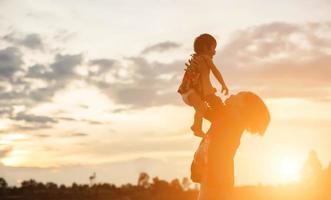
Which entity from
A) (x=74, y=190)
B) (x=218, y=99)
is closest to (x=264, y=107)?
(x=218, y=99)

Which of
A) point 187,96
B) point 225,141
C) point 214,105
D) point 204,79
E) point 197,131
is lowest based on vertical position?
point 225,141

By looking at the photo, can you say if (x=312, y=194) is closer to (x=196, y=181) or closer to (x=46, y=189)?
(x=46, y=189)

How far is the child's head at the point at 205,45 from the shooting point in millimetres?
12562

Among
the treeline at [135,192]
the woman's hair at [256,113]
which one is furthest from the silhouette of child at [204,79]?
the treeline at [135,192]

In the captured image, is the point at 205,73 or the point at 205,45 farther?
the point at 205,45

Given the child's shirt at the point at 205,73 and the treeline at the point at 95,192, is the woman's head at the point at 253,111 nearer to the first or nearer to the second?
the child's shirt at the point at 205,73

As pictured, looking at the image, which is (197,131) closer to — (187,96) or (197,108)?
(197,108)

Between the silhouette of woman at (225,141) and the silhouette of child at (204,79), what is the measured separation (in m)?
0.21

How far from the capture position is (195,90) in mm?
12508

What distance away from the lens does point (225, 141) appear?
12.5 metres

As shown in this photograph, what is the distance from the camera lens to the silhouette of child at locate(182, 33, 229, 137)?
12.4 m

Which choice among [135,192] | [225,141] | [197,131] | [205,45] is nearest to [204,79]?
[205,45]

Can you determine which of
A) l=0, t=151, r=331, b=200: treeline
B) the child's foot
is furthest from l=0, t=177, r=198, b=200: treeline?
the child's foot

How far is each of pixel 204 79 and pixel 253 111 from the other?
3.89 ft
